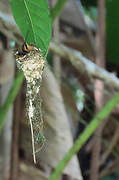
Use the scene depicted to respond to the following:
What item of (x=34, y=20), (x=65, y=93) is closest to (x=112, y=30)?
(x=65, y=93)

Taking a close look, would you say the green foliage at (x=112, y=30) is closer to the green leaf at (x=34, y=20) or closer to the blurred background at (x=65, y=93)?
the blurred background at (x=65, y=93)

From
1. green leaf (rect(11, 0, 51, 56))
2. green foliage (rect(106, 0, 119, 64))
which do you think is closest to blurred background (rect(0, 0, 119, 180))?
green foliage (rect(106, 0, 119, 64))

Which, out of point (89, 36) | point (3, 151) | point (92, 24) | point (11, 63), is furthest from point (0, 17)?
point (92, 24)

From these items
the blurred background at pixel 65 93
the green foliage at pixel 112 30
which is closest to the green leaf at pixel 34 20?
the blurred background at pixel 65 93

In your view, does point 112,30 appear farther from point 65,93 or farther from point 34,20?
point 34,20

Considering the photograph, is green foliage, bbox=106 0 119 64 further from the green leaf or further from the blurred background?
the green leaf
